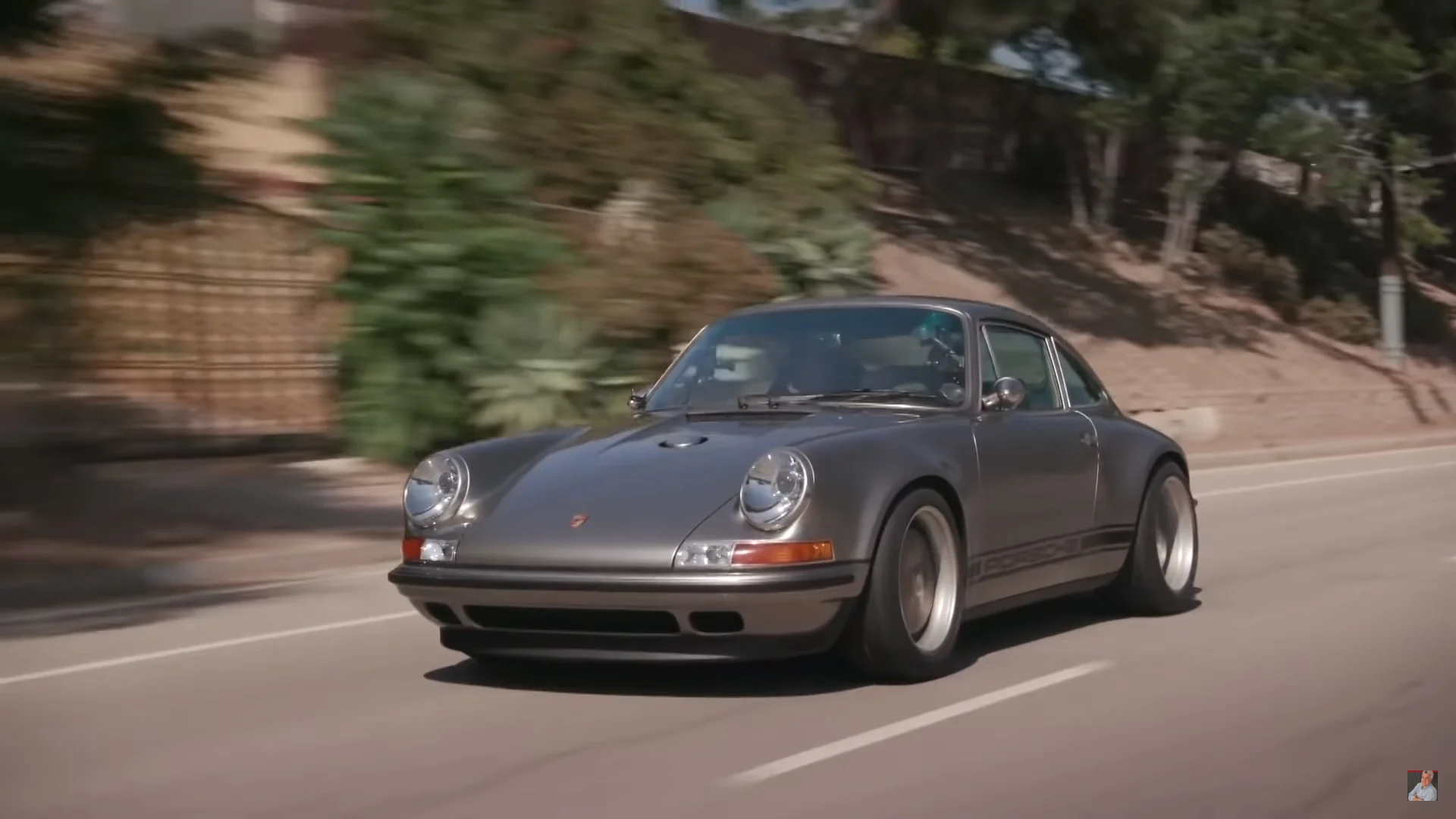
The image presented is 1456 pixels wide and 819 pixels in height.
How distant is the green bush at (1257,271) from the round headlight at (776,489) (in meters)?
33.6

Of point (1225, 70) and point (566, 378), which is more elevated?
point (1225, 70)

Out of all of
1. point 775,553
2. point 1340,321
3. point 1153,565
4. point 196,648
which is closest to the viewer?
point 775,553

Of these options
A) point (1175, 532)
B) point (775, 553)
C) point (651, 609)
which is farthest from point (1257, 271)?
point (651, 609)

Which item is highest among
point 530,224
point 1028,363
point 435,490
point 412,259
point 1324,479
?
point 1028,363

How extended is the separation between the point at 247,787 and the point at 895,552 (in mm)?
2401

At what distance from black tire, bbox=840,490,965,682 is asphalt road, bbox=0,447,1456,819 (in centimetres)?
12

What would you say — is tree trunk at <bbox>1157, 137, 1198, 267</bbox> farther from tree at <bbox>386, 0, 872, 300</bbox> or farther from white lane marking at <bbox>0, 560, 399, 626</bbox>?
white lane marking at <bbox>0, 560, 399, 626</bbox>

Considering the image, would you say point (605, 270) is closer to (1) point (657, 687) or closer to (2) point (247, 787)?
(1) point (657, 687)

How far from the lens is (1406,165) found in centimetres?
3241

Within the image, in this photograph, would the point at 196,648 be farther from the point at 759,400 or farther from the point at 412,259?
the point at 412,259

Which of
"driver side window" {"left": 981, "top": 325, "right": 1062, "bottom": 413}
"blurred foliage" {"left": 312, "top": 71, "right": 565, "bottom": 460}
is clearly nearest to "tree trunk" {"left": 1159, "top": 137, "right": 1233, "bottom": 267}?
"blurred foliage" {"left": 312, "top": 71, "right": 565, "bottom": 460}

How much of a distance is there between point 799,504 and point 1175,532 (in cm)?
341

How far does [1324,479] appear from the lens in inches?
770

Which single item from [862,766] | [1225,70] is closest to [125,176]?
[862,766]
